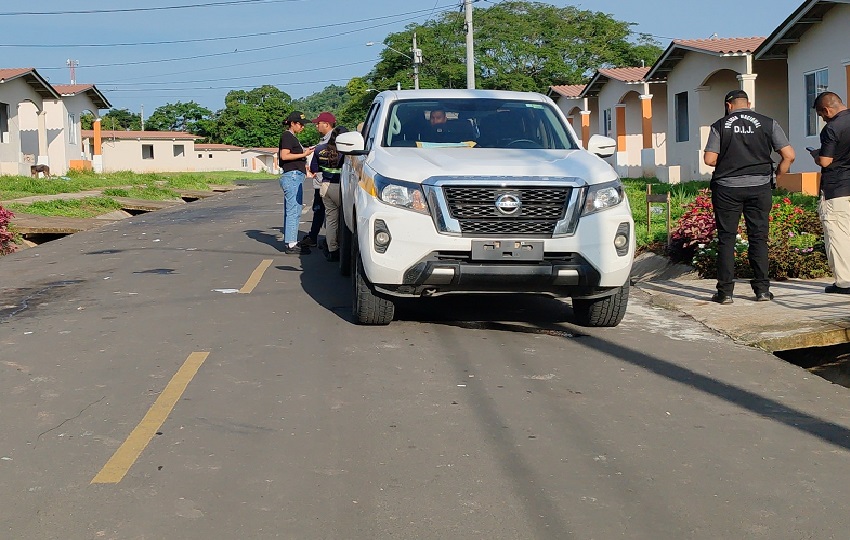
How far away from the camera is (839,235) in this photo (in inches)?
371

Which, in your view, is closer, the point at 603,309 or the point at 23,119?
the point at 603,309

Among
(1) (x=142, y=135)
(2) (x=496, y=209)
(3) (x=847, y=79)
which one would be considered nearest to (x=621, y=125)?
(3) (x=847, y=79)

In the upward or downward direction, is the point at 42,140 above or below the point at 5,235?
above

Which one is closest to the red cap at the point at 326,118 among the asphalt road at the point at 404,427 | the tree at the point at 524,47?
the asphalt road at the point at 404,427

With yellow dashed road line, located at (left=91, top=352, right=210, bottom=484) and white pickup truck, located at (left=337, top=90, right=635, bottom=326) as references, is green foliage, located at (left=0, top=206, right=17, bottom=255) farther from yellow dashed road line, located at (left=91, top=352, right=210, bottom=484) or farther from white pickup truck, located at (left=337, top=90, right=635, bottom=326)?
yellow dashed road line, located at (left=91, top=352, right=210, bottom=484)

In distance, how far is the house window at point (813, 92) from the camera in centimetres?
2088

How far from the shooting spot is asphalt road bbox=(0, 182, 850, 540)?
426 centimetres

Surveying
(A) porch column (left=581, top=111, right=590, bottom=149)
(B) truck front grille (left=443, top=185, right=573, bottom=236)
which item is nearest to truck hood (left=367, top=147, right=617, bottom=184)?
(B) truck front grille (left=443, top=185, right=573, bottom=236)

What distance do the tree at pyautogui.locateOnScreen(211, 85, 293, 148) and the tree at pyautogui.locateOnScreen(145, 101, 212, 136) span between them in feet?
9.54

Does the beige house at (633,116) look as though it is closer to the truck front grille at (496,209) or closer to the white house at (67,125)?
the white house at (67,125)

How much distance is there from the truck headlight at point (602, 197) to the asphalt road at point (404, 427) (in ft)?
3.42

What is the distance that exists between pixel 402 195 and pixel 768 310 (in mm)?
3469

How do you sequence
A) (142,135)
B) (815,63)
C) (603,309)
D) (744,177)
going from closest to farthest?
1. (603,309)
2. (744,177)
3. (815,63)
4. (142,135)

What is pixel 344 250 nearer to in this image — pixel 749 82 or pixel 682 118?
pixel 749 82
